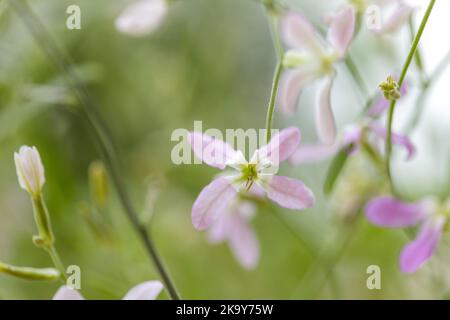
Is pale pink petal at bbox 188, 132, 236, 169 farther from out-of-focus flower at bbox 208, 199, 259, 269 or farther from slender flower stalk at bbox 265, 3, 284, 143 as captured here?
out-of-focus flower at bbox 208, 199, 259, 269

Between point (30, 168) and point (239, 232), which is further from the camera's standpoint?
point (239, 232)

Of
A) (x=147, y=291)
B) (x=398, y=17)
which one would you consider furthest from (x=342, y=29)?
(x=147, y=291)

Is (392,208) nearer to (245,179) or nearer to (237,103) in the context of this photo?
(245,179)

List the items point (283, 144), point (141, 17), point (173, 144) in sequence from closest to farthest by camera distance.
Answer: point (283, 144)
point (141, 17)
point (173, 144)

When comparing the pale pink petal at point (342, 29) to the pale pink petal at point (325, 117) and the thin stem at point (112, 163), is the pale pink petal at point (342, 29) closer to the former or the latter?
the pale pink petal at point (325, 117)

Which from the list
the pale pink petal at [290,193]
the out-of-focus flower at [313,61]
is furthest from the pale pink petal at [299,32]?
the pale pink petal at [290,193]

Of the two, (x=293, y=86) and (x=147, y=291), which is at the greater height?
(x=293, y=86)

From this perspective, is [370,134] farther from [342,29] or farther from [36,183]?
[36,183]

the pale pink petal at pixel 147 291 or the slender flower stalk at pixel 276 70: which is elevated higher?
the slender flower stalk at pixel 276 70
